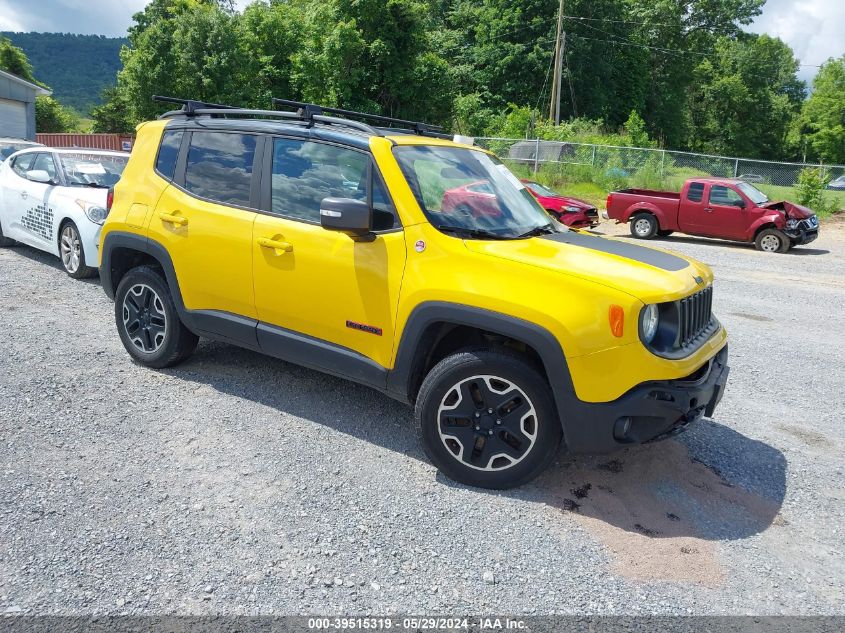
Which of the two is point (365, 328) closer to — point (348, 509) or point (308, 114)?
point (348, 509)

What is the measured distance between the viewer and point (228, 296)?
485cm

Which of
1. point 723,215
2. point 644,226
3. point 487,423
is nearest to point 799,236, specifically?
point 723,215

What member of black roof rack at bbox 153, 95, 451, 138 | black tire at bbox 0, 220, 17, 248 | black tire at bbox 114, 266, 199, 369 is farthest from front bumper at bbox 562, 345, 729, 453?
black tire at bbox 0, 220, 17, 248

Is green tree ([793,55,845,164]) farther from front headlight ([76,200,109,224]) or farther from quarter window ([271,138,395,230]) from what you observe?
quarter window ([271,138,395,230])

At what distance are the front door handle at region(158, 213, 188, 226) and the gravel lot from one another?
1.22 m

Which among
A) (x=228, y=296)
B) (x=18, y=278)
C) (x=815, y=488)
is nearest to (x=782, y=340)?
(x=815, y=488)

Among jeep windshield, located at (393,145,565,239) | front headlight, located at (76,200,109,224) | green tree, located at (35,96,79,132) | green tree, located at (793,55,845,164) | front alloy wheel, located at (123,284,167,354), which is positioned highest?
green tree, located at (793,55,845,164)

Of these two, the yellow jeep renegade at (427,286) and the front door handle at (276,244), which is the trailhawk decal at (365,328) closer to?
the yellow jeep renegade at (427,286)

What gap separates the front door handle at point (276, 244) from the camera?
14.6 ft

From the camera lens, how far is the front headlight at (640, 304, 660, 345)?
353 centimetres

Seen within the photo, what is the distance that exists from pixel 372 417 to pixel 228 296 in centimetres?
128

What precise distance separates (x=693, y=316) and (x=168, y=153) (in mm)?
3833

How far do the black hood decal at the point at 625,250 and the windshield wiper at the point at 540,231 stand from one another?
57mm

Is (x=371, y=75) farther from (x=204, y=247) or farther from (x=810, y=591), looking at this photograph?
(x=810, y=591)
